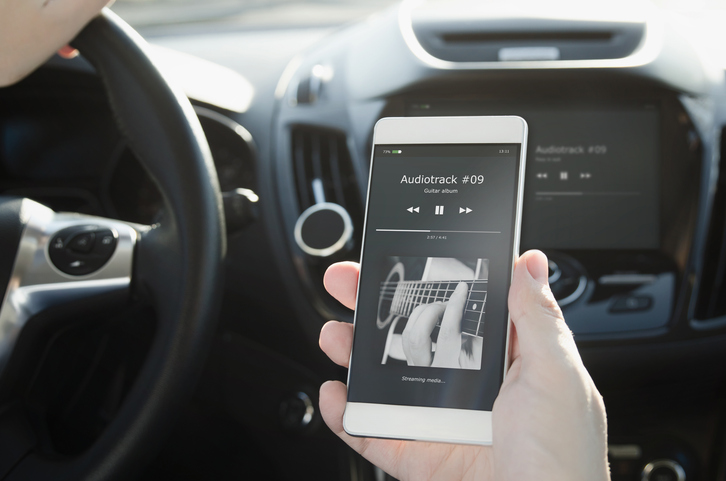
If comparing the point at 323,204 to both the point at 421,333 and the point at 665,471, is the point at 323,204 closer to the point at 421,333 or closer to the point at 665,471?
the point at 421,333

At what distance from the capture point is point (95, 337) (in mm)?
1050

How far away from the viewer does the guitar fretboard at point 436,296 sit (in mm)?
729

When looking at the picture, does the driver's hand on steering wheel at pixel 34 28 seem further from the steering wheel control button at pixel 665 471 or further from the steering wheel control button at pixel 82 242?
the steering wheel control button at pixel 665 471

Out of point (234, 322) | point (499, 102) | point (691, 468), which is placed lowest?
point (691, 468)

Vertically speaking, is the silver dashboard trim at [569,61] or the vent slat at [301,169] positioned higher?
the silver dashboard trim at [569,61]

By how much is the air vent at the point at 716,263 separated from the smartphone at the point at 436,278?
43cm

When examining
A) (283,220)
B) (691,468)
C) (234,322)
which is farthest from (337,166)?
(691,468)

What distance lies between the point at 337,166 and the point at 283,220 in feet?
0.43

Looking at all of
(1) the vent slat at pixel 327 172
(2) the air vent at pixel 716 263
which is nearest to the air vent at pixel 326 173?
(1) the vent slat at pixel 327 172

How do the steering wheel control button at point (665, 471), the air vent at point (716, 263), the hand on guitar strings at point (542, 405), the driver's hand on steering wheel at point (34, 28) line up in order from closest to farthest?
1. the hand on guitar strings at point (542, 405)
2. the driver's hand on steering wheel at point (34, 28)
3. the air vent at point (716, 263)
4. the steering wheel control button at point (665, 471)

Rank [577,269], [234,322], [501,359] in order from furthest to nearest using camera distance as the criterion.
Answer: [234,322] → [577,269] → [501,359]

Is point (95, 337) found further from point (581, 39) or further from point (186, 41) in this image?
point (581, 39)

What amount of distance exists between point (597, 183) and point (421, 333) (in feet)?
1.50

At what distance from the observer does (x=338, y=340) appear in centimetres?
81
